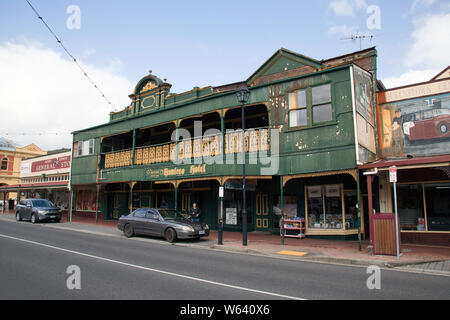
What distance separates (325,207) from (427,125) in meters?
5.48

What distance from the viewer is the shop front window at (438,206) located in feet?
40.0

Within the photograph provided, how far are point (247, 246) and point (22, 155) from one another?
5073 cm

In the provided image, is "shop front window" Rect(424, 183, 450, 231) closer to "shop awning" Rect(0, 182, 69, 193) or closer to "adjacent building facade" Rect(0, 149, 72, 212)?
"shop awning" Rect(0, 182, 69, 193)

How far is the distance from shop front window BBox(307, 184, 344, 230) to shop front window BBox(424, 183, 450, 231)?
3.36 m

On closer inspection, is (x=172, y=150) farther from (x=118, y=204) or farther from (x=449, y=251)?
(x=449, y=251)

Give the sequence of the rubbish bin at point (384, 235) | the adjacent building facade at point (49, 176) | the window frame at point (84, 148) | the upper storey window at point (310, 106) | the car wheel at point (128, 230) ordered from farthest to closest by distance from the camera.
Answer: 1. the adjacent building facade at point (49, 176)
2. the window frame at point (84, 148)
3. the car wheel at point (128, 230)
4. the upper storey window at point (310, 106)
5. the rubbish bin at point (384, 235)

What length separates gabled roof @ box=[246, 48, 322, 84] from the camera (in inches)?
616

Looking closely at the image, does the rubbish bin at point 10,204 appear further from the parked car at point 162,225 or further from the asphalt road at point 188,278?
the asphalt road at point 188,278

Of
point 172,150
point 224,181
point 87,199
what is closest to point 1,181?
point 87,199

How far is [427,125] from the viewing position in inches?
516

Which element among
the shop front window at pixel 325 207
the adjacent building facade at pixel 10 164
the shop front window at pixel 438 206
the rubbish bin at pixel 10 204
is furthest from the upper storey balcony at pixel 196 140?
the adjacent building facade at pixel 10 164

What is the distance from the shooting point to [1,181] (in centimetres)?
4775

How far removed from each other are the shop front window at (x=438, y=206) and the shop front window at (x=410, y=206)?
266 mm

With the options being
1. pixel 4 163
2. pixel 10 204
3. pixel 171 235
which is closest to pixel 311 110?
pixel 171 235
